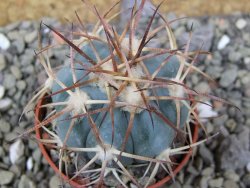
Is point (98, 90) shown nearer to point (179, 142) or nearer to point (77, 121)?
point (77, 121)

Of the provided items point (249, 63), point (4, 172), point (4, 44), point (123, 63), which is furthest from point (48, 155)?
point (249, 63)

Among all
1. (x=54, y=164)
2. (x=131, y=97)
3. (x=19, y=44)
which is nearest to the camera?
(x=131, y=97)

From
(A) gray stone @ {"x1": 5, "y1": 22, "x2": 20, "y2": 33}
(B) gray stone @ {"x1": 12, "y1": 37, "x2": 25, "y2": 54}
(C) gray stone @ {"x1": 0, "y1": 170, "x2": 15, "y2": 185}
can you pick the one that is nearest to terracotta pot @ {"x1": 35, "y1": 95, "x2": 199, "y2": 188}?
(C) gray stone @ {"x1": 0, "y1": 170, "x2": 15, "y2": 185}

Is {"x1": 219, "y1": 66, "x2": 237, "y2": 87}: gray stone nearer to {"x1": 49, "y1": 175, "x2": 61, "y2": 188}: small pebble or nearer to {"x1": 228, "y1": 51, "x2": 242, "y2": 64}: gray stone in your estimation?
{"x1": 228, "y1": 51, "x2": 242, "y2": 64}: gray stone

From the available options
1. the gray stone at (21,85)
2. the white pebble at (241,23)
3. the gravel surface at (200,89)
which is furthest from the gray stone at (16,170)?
the white pebble at (241,23)

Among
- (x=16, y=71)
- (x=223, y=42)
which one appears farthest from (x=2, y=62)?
(x=223, y=42)

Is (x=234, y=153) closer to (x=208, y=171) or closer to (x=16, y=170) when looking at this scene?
(x=208, y=171)

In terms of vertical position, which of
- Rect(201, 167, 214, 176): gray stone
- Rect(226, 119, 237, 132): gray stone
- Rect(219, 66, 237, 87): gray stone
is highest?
Rect(219, 66, 237, 87): gray stone
